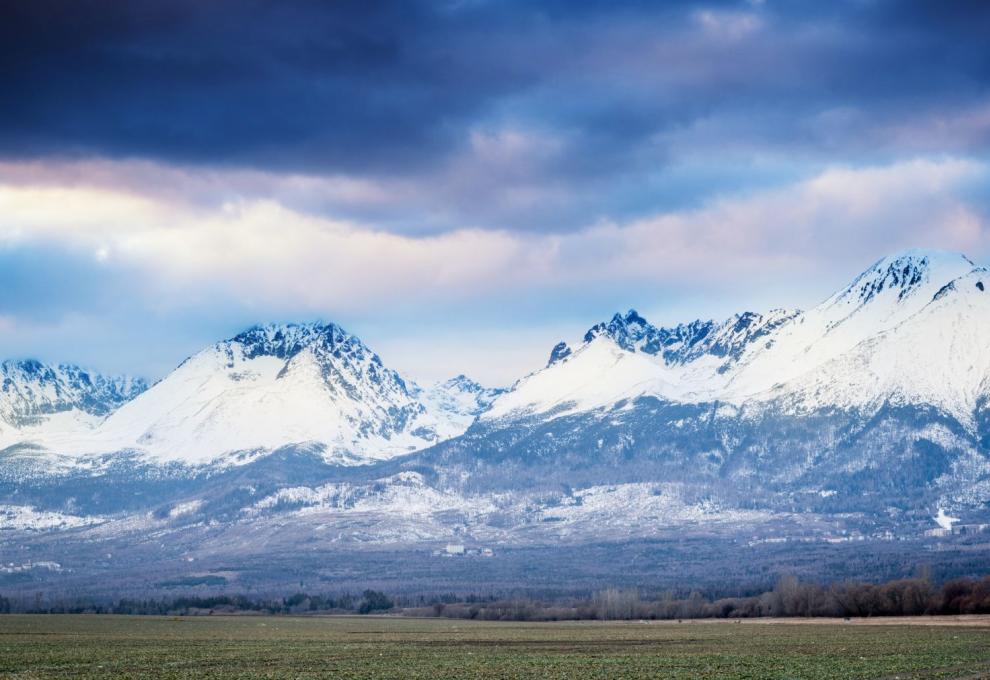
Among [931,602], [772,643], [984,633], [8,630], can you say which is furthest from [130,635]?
[931,602]

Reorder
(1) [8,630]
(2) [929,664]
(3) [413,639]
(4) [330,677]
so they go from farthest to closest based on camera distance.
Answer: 1. (1) [8,630]
2. (3) [413,639]
3. (2) [929,664]
4. (4) [330,677]

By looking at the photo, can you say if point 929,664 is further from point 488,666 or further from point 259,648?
point 259,648

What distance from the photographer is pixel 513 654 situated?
372ft

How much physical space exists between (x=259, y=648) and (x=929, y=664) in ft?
182

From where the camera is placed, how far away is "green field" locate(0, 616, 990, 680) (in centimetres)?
9069

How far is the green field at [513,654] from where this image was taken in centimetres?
9069

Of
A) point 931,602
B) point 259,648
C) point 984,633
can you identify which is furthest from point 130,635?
point 931,602

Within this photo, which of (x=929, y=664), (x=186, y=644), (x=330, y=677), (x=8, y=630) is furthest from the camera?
(x=8, y=630)

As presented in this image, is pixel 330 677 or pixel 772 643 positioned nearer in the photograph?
pixel 330 677

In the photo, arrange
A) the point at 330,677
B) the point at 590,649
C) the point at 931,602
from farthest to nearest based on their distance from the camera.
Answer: the point at 931,602 < the point at 590,649 < the point at 330,677

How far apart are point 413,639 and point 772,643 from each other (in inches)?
1504

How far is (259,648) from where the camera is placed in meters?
123

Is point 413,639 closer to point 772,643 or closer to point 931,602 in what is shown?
point 772,643

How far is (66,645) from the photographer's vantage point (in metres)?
127
